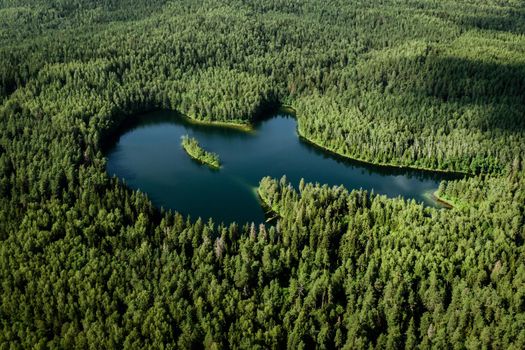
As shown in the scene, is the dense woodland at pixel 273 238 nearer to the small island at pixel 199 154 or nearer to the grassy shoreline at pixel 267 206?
the grassy shoreline at pixel 267 206

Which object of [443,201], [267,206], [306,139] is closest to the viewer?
[267,206]

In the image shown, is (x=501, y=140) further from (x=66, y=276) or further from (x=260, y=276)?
(x=66, y=276)

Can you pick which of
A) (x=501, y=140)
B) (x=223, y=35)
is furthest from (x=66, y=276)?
(x=223, y=35)

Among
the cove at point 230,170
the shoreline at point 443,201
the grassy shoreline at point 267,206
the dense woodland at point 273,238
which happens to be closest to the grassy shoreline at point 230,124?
the cove at point 230,170

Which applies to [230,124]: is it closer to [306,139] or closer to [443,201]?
[306,139]

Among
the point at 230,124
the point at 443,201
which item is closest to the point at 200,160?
the point at 230,124

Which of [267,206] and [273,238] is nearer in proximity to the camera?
[273,238]

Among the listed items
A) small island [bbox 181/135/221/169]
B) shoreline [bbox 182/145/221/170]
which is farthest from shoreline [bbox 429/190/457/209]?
small island [bbox 181/135/221/169]
